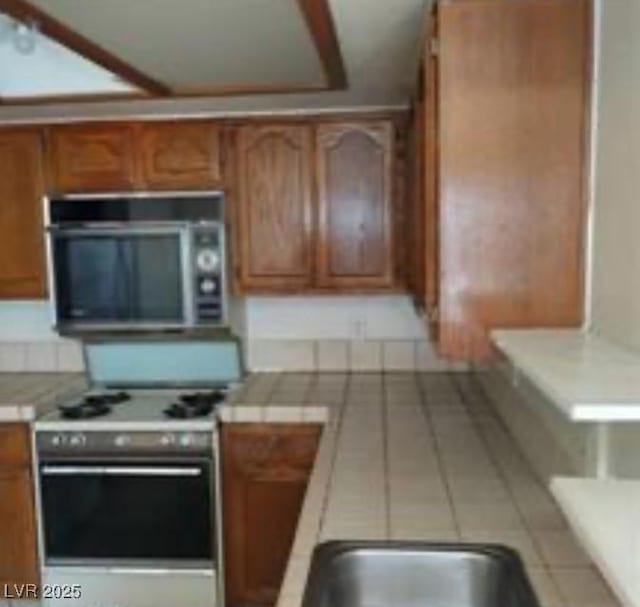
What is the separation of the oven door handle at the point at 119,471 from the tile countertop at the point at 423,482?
0.27m

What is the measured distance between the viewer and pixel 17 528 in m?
2.81

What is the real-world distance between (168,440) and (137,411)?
0.25 meters

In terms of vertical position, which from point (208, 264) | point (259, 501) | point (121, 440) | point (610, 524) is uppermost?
point (208, 264)

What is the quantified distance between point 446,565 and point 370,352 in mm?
1925

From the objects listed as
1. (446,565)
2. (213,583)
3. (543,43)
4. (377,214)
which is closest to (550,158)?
(543,43)

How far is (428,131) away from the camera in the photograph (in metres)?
1.76

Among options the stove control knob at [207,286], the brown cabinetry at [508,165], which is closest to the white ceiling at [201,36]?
the brown cabinetry at [508,165]

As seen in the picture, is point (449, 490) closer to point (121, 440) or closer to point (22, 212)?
point (121, 440)

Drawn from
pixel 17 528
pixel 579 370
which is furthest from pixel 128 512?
pixel 579 370

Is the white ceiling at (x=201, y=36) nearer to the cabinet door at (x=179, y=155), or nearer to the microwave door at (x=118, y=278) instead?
the cabinet door at (x=179, y=155)

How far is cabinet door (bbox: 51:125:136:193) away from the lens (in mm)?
2971

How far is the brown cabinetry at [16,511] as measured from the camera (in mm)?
2775

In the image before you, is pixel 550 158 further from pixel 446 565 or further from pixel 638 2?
pixel 446 565

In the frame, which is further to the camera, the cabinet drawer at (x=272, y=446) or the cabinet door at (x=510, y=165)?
the cabinet drawer at (x=272, y=446)
